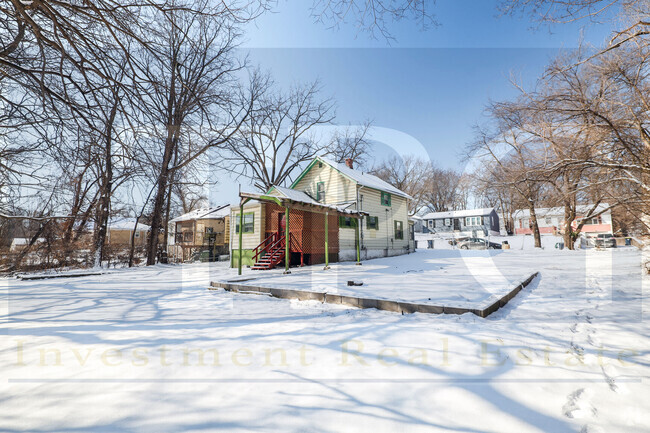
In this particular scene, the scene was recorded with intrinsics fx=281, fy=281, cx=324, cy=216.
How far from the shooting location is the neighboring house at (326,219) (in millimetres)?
12442

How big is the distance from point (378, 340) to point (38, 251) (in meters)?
16.3

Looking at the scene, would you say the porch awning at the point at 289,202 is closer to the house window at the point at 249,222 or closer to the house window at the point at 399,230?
the house window at the point at 249,222

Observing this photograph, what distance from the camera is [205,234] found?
23.2 m

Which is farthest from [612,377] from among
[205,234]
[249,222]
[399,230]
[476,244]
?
[476,244]

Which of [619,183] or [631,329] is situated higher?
[619,183]

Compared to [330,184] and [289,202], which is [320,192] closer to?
[330,184]

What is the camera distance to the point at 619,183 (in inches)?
301

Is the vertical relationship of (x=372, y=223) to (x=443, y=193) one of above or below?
below

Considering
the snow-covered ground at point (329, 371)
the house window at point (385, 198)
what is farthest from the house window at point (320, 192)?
the snow-covered ground at point (329, 371)

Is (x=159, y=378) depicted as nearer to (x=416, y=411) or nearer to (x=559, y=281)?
(x=416, y=411)

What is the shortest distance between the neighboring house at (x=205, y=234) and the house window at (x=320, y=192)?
22.6 feet

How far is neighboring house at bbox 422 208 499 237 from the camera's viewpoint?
4128 centimetres

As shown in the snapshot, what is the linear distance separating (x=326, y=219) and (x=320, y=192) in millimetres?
6045

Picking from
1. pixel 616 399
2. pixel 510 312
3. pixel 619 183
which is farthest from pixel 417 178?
pixel 616 399
